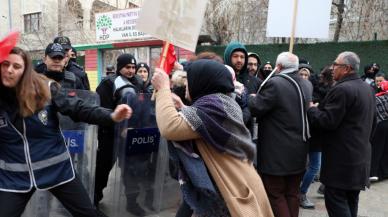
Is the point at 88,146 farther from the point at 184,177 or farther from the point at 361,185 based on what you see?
the point at 361,185

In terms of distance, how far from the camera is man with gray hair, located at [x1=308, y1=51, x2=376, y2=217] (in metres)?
3.58

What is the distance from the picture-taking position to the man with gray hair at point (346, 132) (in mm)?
3582

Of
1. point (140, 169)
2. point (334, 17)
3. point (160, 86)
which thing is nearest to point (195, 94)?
point (160, 86)

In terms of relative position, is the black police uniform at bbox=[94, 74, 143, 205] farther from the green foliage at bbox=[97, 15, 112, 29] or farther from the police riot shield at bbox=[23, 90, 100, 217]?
the green foliage at bbox=[97, 15, 112, 29]

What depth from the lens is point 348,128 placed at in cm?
363

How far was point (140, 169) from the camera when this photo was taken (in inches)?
167

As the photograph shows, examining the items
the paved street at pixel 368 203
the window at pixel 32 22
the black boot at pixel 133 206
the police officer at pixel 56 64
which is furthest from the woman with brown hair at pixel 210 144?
the window at pixel 32 22

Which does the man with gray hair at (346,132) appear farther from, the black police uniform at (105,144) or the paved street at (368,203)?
the black police uniform at (105,144)

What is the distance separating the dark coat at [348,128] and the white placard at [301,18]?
99cm

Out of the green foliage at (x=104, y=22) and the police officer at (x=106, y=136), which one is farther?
the green foliage at (x=104, y=22)

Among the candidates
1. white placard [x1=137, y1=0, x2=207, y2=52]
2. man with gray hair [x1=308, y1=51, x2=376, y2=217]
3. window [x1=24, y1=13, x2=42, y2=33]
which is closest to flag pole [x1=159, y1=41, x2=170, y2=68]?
white placard [x1=137, y1=0, x2=207, y2=52]

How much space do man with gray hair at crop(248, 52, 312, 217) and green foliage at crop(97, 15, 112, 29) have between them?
12.5 metres

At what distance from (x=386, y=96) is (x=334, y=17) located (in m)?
11.3

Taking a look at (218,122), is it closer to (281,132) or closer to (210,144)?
(210,144)
